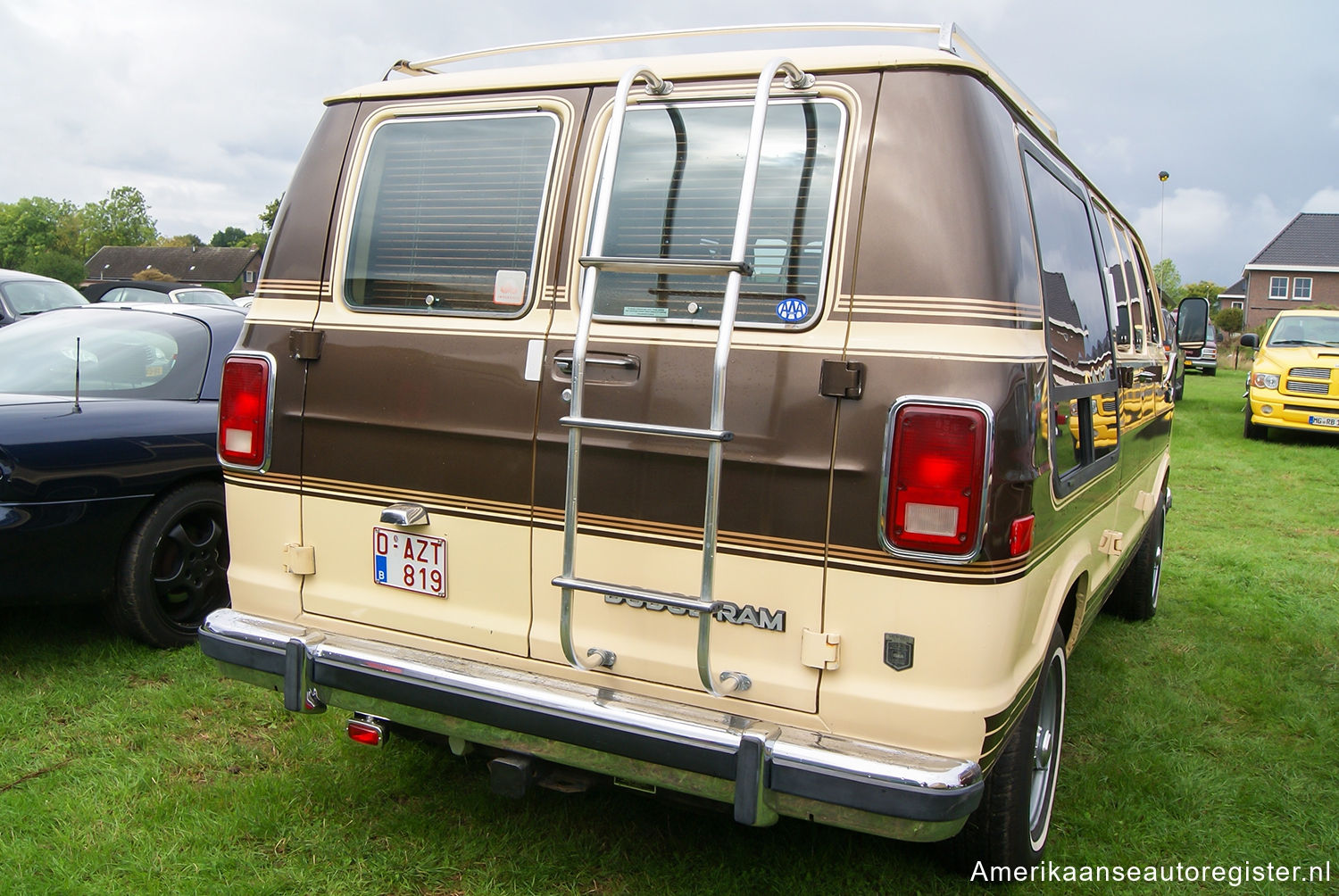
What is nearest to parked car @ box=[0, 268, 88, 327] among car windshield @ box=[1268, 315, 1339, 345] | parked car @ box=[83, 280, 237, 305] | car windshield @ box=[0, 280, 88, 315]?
car windshield @ box=[0, 280, 88, 315]

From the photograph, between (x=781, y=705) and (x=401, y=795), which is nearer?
(x=781, y=705)

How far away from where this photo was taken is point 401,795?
3531mm

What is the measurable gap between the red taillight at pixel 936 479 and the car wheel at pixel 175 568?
3438 mm

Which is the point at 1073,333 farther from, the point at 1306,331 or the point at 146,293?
the point at 146,293

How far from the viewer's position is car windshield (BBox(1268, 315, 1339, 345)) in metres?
14.4

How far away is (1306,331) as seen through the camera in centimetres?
1470

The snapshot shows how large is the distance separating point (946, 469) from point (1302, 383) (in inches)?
551

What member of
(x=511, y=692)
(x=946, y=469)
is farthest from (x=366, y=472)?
(x=946, y=469)

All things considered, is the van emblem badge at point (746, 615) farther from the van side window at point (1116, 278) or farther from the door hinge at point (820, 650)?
the van side window at point (1116, 278)

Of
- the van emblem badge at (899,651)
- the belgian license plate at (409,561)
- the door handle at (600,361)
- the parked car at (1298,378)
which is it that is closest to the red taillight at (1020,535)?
the van emblem badge at (899,651)

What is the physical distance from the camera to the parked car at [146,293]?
14102mm

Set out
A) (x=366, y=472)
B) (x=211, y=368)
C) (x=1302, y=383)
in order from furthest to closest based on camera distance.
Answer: (x=1302, y=383) → (x=211, y=368) → (x=366, y=472)

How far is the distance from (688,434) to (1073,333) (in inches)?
58.8

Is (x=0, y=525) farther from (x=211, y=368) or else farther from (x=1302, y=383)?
(x=1302, y=383)
